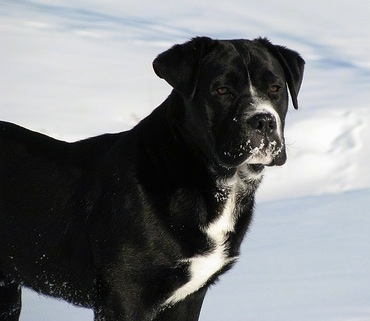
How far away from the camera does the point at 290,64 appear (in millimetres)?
5453

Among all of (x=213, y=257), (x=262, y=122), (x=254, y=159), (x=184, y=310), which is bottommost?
(x=184, y=310)

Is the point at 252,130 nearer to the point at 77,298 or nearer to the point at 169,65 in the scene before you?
the point at 169,65

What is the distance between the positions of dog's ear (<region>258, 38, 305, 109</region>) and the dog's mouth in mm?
444

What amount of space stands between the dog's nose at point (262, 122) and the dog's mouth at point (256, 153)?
0.14 ft

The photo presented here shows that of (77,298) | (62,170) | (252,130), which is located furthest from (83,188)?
(252,130)

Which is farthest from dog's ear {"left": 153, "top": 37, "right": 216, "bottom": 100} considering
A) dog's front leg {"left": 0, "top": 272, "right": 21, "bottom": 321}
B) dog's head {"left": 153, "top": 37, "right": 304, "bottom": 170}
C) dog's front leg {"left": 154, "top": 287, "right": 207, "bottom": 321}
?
dog's front leg {"left": 0, "top": 272, "right": 21, "bottom": 321}

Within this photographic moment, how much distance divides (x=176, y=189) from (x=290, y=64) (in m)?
0.85

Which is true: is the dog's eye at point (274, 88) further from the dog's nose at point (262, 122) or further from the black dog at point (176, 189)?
the dog's nose at point (262, 122)

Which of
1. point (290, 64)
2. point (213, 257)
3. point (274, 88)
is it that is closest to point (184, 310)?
point (213, 257)

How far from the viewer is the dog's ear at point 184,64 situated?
17.1 feet

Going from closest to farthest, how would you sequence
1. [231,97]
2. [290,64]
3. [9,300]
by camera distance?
1. [231,97]
2. [290,64]
3. [9,300]

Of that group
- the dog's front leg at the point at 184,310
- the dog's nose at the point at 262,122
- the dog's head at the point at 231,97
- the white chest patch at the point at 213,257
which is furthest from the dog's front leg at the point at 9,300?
the dog's nose at the point at 262,122

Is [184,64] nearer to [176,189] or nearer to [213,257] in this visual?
[176,189]

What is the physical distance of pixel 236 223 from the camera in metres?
5.36
